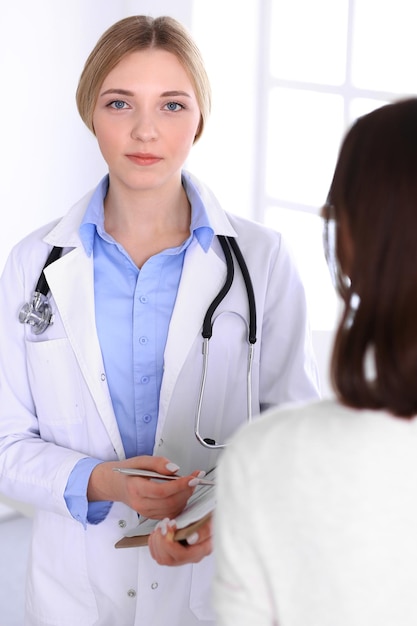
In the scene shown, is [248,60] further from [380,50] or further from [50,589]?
[50,589]

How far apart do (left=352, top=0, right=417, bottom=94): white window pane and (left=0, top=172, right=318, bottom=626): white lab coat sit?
113cm

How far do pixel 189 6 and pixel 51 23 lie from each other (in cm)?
52

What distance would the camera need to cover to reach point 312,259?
2.86m

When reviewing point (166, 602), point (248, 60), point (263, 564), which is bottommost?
point (166, 602)

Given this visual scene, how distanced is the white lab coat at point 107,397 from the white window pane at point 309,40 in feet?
4.16

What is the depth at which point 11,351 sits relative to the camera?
5.14ft

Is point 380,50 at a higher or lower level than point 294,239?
higher

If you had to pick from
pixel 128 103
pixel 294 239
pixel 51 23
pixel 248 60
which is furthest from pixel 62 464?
pixel 51 23

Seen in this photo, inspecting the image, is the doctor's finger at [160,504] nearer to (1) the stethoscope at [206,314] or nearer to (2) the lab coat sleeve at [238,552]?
(1) the stethoscope at [206,314]

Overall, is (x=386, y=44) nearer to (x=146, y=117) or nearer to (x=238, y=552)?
(x=146, y=117)

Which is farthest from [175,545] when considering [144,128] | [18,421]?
[144,128]

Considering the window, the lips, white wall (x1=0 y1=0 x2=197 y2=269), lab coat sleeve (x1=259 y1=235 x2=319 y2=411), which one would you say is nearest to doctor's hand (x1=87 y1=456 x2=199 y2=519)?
lab coat sleeve (x1=259 y1=235 x2=319 y2=411)

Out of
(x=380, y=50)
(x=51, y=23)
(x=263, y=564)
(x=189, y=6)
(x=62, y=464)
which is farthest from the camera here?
(x=51, y=23)

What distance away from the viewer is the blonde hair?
1.50m
